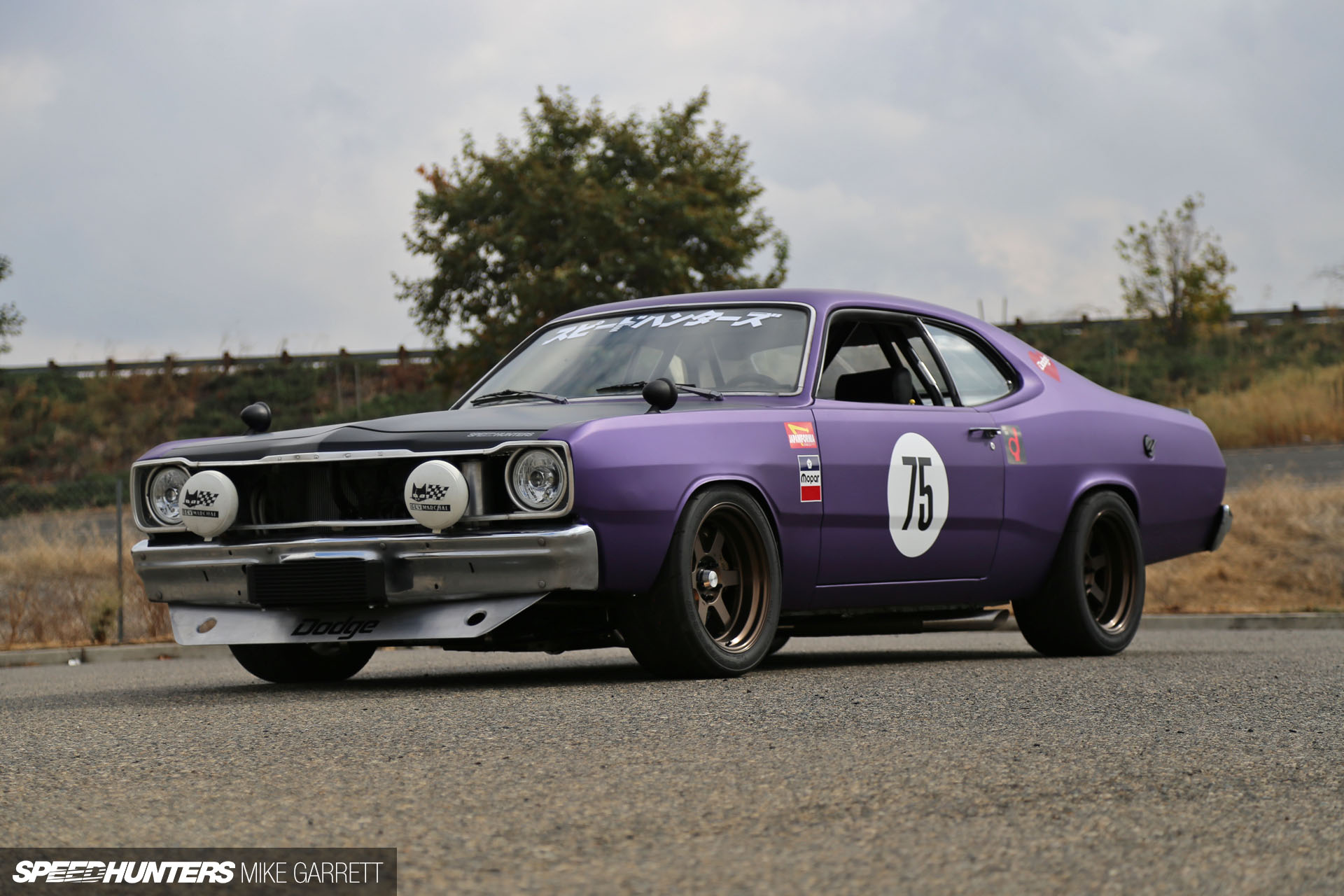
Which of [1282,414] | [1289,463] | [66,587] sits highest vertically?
[1282,414]

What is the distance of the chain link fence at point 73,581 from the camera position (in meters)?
13.1

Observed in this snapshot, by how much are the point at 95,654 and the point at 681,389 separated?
23.2ft

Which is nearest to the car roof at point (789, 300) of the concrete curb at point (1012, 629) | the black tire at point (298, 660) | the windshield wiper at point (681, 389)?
the windshield wiper at point (681, 389)

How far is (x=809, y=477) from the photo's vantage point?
21.2 feet

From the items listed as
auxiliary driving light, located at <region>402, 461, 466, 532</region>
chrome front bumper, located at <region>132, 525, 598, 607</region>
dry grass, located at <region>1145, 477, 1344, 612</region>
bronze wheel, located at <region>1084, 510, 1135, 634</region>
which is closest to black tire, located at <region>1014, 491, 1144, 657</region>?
bronze wheel, located at <region>1084, 510, 1135, 634</region>

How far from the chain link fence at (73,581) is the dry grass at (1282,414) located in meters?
20.7

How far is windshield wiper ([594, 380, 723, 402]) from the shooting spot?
6.62 m

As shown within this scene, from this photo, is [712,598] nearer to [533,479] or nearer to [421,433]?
[533,479]

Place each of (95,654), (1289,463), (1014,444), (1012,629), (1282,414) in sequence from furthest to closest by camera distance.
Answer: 1. (1282,414)
2. (1289,463)
3. (1012,629)
4. (95,654)
5. (1014,444)

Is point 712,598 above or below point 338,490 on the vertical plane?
below

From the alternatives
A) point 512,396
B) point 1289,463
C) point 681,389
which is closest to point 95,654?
point 512,396

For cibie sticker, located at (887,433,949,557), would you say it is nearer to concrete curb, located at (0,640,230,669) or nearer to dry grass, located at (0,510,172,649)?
dry grass, located at (0,510,172,649)

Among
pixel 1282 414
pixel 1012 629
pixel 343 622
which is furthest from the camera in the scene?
pixel 1282 414

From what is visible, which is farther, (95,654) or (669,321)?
(95,654)
